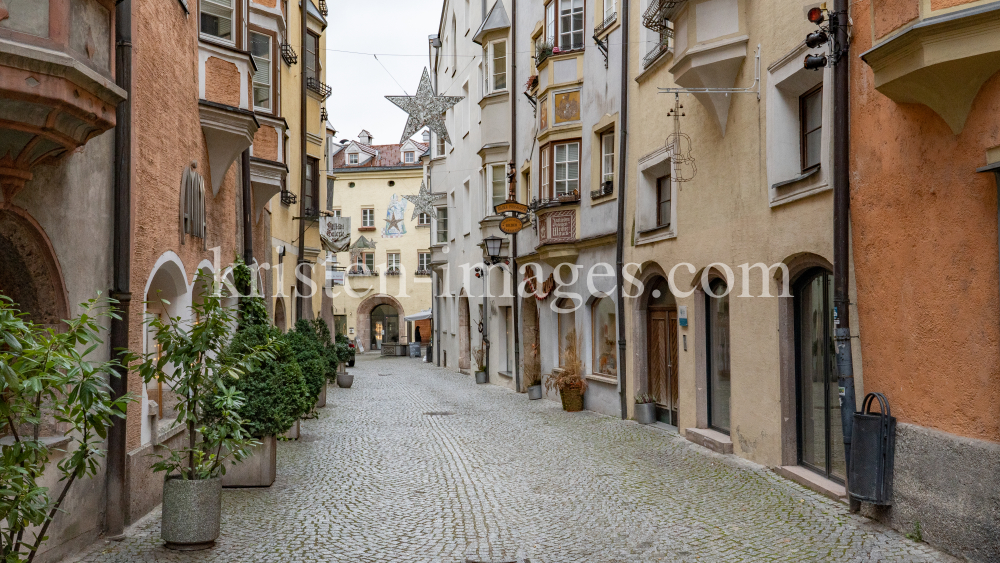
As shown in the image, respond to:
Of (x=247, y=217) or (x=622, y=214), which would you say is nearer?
(x=247, y=217)

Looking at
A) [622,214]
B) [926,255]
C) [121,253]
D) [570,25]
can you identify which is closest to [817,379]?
[926,255]

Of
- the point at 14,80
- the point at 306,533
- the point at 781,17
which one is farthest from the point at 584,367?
the point at 14,80

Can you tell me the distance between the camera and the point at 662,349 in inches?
575

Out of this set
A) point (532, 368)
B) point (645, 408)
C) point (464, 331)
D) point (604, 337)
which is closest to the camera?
point (645, 408)

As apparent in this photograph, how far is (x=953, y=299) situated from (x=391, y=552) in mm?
5052

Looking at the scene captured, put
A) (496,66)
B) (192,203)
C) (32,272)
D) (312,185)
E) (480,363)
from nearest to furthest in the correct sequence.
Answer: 1. (32,272)
2. (192,203)
3. (312,185)
4. (496,66)
5. (480,363)

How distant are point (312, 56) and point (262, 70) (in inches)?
306

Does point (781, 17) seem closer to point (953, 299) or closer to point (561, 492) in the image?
point (953, 299)

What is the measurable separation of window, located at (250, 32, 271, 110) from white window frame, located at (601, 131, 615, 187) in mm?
6614

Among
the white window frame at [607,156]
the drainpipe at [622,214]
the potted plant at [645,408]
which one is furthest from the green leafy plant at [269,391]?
the white window frame at [607,156]

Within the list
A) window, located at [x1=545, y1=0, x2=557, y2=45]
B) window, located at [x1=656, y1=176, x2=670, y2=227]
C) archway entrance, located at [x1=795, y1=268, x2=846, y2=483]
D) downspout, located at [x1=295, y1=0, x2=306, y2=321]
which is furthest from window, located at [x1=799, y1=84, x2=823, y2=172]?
downspout, located at [x1=295, y1=0, x2=306, y2=321]

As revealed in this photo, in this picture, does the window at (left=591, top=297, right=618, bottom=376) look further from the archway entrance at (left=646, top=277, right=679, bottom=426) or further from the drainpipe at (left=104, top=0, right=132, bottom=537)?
the drainpipe at (left=104, top=0, right=132, bottom=537)

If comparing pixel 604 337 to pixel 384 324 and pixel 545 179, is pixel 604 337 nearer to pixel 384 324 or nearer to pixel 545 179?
pixel 545 179

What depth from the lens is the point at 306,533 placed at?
7.70 m
